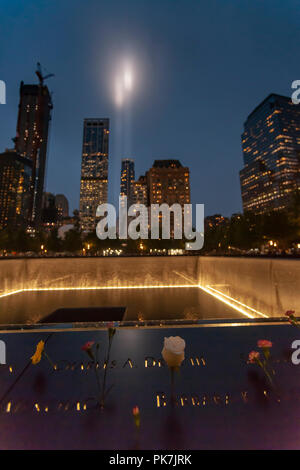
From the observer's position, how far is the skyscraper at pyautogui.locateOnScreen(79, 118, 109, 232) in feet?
488

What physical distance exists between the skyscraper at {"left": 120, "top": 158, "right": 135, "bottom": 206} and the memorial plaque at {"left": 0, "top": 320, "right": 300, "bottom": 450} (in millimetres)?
190620

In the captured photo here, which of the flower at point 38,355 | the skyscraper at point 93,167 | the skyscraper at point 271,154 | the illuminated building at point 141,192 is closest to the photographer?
the flower at point 38,355

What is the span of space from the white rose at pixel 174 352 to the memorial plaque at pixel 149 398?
1.05ft

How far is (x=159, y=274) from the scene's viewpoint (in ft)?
49.9

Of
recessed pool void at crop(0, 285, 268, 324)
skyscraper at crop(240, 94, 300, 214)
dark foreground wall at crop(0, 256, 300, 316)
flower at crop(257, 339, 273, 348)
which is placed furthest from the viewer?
skyscraper at crop(240, 94, 300, 214)

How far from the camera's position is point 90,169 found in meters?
152

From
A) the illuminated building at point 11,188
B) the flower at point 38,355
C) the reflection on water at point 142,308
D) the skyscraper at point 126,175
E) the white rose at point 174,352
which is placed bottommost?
the reflection on water at point 142,308

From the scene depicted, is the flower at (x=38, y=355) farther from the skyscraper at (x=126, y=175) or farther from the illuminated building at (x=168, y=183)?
the skyscraper at (x=126, y=175)

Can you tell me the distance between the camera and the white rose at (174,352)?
1.20 metres

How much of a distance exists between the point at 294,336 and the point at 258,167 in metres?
124

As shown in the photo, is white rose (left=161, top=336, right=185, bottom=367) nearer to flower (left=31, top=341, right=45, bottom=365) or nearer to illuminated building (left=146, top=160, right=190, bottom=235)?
flower (left=31, top=341, right=45, bottom=365)

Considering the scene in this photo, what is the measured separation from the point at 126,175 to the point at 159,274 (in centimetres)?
19110

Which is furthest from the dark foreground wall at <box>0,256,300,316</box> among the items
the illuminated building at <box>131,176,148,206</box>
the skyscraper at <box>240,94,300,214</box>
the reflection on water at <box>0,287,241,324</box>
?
the illuminated building at <box>131,176,148,206</box>

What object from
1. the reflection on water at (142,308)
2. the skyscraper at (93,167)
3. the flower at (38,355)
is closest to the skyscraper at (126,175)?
the skyscraper at (93,167)
